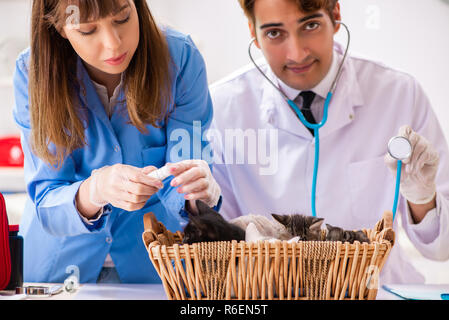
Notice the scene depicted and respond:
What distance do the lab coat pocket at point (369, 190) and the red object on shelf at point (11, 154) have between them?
0.71 metres

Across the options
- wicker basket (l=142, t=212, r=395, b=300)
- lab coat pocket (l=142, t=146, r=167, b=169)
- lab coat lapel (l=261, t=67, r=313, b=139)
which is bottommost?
wicker basket (l=142, t=212, r=395, b=300)

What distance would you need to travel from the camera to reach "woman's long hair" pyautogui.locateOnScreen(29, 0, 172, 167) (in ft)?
3.40

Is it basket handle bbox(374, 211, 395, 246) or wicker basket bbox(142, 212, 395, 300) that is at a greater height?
basket handle bbox(374, 211, 395, 246)

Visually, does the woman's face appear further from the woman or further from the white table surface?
the white table surface

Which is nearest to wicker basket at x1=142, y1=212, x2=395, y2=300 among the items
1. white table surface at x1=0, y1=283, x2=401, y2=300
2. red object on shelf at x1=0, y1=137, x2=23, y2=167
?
white table surface at x1=0, y1=283, x2=401, y2=300

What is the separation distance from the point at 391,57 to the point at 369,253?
1.47 feet

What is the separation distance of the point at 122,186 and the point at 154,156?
0.16 m

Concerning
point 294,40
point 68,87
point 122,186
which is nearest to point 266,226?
point 122,186

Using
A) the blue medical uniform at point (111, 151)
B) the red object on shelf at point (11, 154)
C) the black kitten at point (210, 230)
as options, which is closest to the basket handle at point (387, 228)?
the black kitten at point (210, 230)

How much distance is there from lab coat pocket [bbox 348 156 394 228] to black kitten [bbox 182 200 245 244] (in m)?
0.31

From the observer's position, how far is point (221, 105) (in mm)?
1121

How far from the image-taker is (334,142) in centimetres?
109

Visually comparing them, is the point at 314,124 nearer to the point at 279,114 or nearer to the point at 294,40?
the point at 279,114

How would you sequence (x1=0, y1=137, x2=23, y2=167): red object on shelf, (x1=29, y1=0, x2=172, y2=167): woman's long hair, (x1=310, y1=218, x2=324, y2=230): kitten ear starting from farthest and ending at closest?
(x1=0, y1=137, x2=23, y2=167): red object on shelf
(x1=29, y1=0, x2=172, y2=167): woman's long hair
(x1=310, y1=218, x2=324, y2=230): kitten ear
